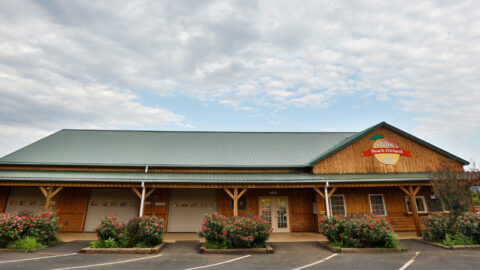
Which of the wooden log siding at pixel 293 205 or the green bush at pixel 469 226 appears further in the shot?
the wooden log siding at pixel 293 205

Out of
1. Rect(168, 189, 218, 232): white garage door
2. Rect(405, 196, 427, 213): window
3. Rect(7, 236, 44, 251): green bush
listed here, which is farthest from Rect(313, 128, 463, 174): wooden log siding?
Rect(7, 236, 44, 251): green bush

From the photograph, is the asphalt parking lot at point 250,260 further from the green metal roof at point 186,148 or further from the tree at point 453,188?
the green metal roof at point 186,148

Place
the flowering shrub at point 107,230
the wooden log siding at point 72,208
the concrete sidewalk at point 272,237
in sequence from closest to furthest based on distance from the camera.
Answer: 1. the flowering shrub at point 107,230
2. the concrete sidewalk at point 272,237
3. the wooden log siding at point 72,208

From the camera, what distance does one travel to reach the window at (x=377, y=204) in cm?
1417

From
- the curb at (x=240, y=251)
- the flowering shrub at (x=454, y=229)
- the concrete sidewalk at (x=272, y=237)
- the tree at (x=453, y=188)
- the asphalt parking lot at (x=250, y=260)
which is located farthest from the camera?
the concrete sidewalk at (x=272, y=237)

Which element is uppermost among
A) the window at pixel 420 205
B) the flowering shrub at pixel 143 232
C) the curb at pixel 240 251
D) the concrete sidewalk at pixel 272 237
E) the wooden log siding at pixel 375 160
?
the wooden log siding at pixel 375 160

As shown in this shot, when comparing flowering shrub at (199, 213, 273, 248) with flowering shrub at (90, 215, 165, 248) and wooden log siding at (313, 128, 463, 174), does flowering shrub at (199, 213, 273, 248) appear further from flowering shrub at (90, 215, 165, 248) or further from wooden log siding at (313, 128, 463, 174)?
wooden log siding at (313, 128, 463, 174)

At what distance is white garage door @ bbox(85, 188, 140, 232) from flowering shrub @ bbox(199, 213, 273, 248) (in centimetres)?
664

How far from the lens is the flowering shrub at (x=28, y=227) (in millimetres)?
9148

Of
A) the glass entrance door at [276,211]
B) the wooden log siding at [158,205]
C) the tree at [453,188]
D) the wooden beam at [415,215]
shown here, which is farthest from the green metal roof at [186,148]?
the wooden beam at [415,215]

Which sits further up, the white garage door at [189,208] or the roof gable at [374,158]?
the roof gable at [374,158]

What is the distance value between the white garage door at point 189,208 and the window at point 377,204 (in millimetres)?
9314

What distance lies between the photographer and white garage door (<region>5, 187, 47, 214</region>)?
1415 cm

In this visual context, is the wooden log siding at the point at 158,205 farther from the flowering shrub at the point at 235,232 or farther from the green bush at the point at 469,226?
the green bush at the point at 469,226
